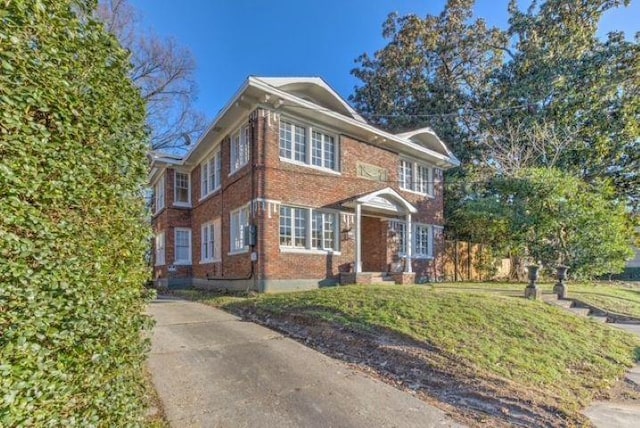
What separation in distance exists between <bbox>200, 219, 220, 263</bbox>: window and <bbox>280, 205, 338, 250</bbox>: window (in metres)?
4.02

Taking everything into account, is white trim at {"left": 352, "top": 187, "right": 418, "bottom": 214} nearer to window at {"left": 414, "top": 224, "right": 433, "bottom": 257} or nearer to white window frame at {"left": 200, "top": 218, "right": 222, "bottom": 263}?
window at {"left": 414, "top": 224, "right": 433, "bottom": 257}

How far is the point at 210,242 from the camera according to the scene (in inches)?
611

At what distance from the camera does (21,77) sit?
1.99 meters

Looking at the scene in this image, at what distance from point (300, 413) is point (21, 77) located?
11.4ft

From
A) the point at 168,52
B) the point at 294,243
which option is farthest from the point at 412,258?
the point at 168,52

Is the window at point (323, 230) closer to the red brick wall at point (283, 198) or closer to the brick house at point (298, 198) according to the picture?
the brick house at point (298, 198)

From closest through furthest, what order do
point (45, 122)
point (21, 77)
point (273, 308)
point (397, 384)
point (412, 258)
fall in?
point (21, 77) < point (45, 122) < point (397, 384) < point (273, 308) < point (412, 258)

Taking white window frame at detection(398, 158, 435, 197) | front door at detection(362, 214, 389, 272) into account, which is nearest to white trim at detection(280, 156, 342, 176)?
front door at detection(362, 214, 389, 272)

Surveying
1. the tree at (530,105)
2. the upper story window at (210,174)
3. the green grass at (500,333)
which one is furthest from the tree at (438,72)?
the green grass at (500,333)

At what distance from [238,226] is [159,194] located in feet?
29.8

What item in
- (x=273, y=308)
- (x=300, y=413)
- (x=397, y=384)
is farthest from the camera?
(x=273, y=308)

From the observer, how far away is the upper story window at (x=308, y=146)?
39.3 ft

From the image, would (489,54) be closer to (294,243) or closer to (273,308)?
(294,243)

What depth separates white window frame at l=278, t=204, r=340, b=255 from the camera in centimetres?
1173
